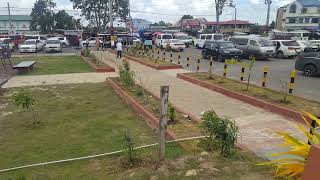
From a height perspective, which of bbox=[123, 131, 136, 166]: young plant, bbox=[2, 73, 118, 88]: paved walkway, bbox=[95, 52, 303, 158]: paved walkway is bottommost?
bbox=[2, 73, 118, 88]: paved walkway

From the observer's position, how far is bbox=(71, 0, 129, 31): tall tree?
227 feet

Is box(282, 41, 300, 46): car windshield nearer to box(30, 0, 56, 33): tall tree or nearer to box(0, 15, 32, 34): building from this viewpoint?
box(30, 0, 56, 33): tall tree

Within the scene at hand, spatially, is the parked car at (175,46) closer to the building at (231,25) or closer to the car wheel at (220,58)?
the car wheel at (220,58)

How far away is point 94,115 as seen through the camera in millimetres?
10031

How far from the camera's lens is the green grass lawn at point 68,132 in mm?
6160

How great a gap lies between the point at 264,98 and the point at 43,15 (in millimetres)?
67823

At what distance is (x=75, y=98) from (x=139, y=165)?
7540 mm

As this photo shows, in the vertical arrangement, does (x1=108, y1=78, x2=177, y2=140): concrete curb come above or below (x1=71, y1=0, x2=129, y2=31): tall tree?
below

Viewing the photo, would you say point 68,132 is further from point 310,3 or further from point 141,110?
point 310,3

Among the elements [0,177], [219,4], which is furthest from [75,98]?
[219,4]

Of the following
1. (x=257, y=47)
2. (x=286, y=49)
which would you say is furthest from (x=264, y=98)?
(x=286, y=49)

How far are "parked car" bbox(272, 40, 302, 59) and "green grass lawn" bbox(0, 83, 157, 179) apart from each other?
60.0 feet

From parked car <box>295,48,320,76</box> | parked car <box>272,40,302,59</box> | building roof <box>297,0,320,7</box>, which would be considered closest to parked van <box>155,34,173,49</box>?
parked car <box>272,40,302,59</box>

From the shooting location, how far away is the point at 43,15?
7038 cm
